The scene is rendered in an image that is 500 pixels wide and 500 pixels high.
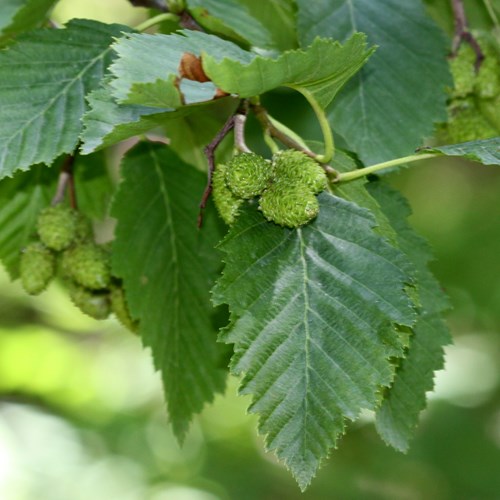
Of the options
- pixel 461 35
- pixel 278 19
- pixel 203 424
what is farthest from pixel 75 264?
pixel 203 424

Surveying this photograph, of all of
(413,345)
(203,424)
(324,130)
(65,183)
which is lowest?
(203,424)

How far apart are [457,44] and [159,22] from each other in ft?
2.37

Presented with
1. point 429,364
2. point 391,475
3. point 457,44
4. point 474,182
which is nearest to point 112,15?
point 474,182

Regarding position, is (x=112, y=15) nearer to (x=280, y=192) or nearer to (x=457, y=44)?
(x=457, y=44)

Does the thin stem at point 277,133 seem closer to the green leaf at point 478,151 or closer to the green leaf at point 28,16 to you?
the green leaf at point 478,151

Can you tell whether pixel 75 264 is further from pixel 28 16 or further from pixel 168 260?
pixel 28 16

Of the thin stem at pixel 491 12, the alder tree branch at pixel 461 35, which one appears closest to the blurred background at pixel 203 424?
the thin stem at pixel 491 12

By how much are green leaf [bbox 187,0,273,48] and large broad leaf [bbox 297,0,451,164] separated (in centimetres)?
13

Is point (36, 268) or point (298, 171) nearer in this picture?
point (298, 171)

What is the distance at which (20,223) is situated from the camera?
1.96 meters

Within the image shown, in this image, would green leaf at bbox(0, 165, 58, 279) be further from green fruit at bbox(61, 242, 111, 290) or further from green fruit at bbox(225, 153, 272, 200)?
green fruit at bbox(225, 153, 272, 200)

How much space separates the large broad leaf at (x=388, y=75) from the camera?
67.5 inches

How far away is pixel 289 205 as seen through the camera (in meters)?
1.31

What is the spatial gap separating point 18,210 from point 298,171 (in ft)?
2.94
